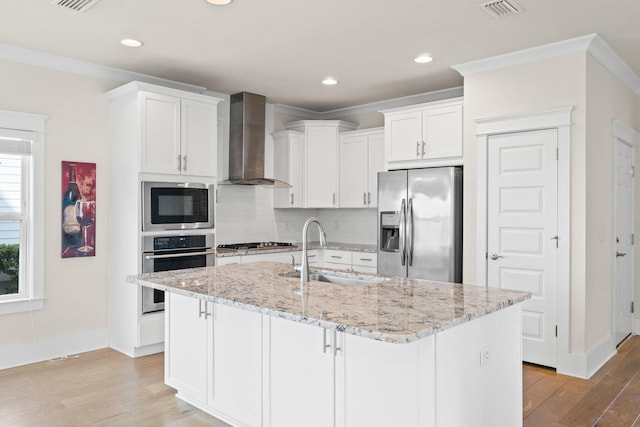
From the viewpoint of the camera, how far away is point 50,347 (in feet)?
14.2

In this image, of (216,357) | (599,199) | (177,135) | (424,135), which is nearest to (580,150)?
(599,199)

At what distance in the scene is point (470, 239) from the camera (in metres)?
4.51

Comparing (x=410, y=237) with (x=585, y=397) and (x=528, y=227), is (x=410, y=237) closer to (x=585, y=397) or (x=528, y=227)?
(x=528, y=227)

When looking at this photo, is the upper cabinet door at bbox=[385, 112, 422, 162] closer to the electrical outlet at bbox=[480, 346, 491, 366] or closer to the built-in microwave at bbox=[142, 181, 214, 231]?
the built-in microwave at bbox=[142, 181, 214, 231]

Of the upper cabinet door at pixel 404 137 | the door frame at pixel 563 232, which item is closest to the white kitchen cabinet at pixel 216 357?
the door frame at pixel 563 232

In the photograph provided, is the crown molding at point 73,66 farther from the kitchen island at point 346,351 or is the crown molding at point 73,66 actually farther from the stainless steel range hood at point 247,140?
the kitchen island at point 346,351

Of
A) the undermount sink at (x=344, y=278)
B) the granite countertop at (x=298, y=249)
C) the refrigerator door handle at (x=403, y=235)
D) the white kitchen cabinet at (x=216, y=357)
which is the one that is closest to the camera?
the white kitchen cabinet at (x=216, y=357)

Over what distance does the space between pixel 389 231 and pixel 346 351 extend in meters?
3.02

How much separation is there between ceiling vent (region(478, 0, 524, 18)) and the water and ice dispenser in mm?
2192

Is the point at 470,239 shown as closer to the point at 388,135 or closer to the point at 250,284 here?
the point at 388,135

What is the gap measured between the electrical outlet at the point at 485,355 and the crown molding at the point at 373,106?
3684mm

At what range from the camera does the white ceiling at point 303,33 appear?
328 centimetres

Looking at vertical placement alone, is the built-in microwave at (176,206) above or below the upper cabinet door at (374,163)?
below

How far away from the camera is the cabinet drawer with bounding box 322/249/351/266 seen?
585cm
